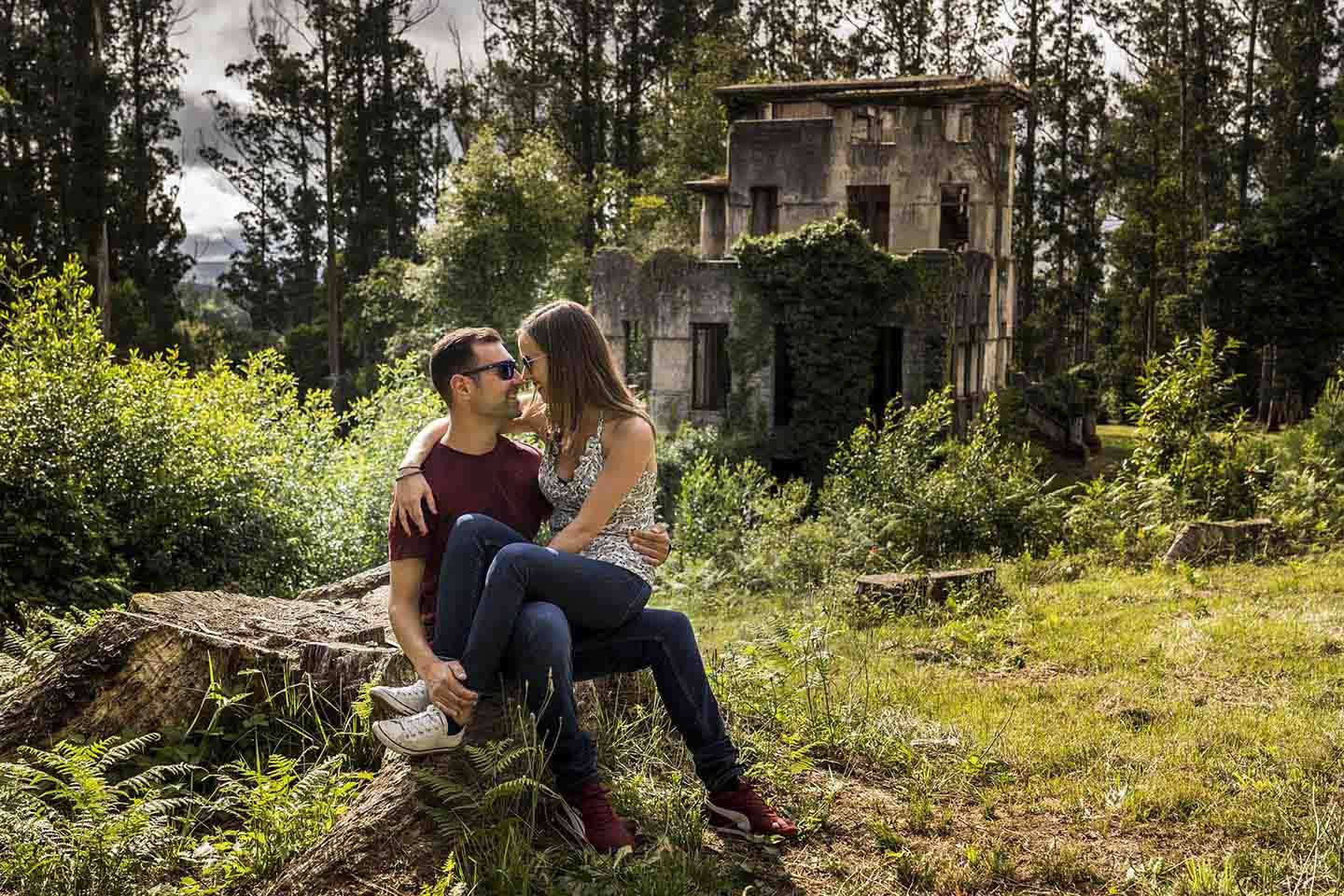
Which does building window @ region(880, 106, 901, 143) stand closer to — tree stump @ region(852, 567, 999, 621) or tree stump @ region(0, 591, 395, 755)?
tree stump @ region(852, 567, 999, 621)

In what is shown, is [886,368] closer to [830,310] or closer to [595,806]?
[830,310]

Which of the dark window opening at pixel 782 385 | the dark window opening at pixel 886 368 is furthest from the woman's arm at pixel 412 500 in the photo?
the dark window opening at pixel 886 368

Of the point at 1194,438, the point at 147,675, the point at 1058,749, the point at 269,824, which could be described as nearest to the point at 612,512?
the point at 269,824

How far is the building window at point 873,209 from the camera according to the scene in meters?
26.1

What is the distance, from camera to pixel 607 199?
37.3m

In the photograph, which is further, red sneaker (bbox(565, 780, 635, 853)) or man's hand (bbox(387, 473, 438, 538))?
man's hand (bbox(387, 473, 438, 538))

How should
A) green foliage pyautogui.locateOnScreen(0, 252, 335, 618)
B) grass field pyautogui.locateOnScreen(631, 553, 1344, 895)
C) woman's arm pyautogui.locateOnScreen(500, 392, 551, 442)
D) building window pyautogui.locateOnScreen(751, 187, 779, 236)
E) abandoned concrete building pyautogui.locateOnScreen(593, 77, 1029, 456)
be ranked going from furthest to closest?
building window pyautogui.locateOnScreen(751, 187, 779, 236) < abandoned concrete building pyautogui.locateOnScreen(593, 77, 1029, 456) < green foliage pyautogui.locateOnScreen(0, 252, 335, 618) < woman's arm pyautogui.locateOnScreen(500, 392, 551, 442) < grass field pyautogui.locateOnScreen(631, 553, 1344, 895)

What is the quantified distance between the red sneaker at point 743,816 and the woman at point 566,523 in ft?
2.44

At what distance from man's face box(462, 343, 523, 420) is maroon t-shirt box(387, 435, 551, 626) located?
204mm

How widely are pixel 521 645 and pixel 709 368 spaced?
20.4m

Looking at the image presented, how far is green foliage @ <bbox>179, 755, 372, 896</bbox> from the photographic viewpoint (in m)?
4.02

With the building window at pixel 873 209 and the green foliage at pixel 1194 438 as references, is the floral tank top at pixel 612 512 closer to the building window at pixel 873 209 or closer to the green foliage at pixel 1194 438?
the green foliage at pixel 1194 438

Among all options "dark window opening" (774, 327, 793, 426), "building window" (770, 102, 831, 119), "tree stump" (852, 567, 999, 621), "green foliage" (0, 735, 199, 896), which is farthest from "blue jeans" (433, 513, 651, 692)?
"building window" (770, 102, 831, 119)

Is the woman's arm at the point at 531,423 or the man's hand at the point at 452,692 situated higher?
the woman's arm at the point at 531,423
